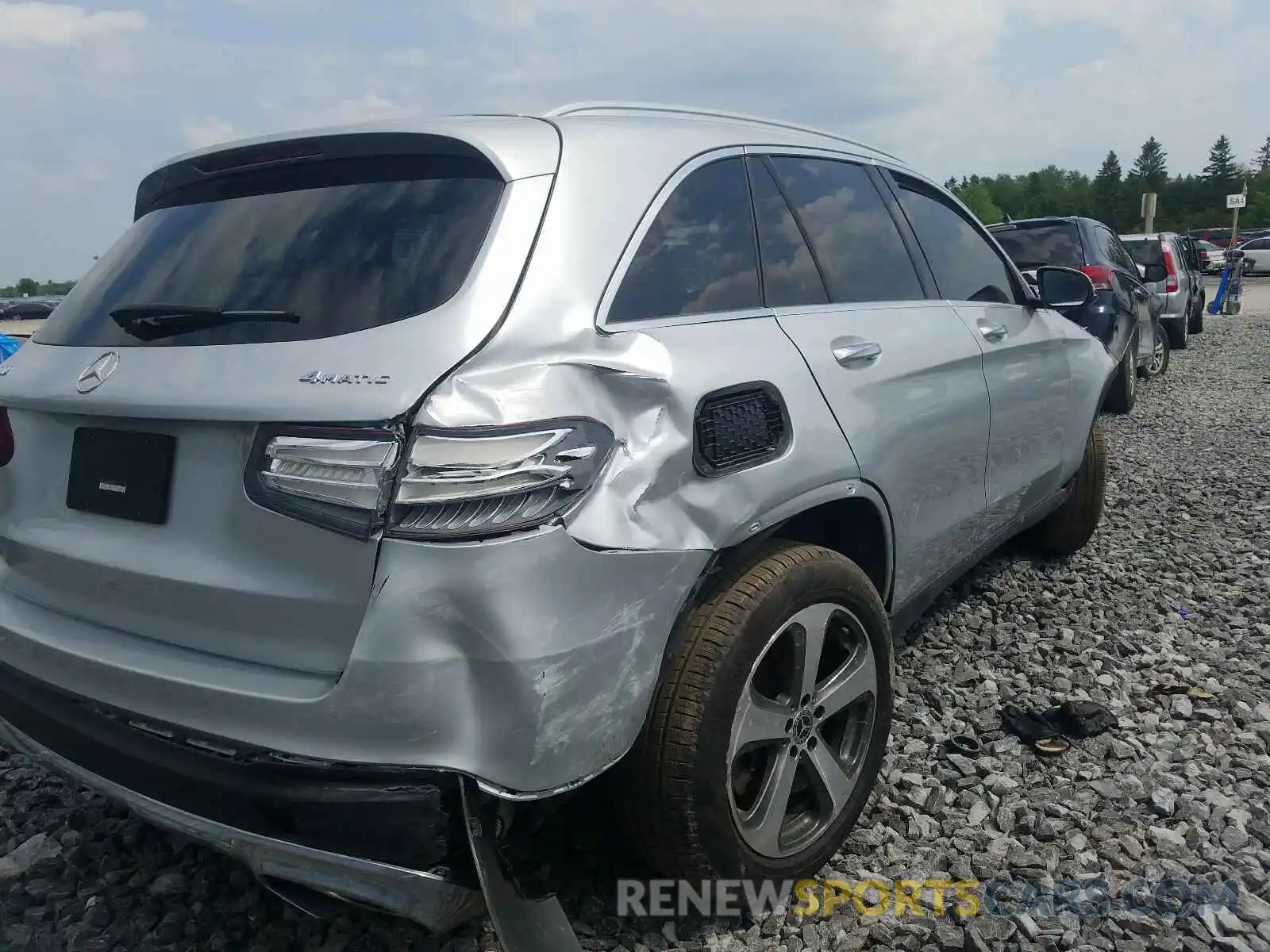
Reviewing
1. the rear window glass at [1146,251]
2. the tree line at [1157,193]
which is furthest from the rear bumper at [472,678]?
the tree line at [1157,193]

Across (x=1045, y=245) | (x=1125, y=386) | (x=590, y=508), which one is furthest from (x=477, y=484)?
(x=1125, y=386)

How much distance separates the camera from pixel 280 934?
7.37 ft

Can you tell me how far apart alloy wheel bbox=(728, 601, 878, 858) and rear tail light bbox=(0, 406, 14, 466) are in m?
1.69

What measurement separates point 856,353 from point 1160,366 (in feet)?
33.9

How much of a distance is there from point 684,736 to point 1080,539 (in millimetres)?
3291

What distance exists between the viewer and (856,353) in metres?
2.44

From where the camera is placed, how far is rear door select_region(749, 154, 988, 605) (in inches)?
94.3

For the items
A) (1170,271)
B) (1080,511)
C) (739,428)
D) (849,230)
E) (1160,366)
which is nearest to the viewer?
(739,428)

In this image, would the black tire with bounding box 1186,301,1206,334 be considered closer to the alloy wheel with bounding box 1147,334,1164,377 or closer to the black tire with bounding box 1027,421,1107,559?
the alloy wheel with bounding box 1147,334,1164,377

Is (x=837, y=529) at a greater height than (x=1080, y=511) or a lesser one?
greater

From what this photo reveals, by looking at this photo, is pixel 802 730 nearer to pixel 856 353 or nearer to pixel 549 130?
pixel 856 353

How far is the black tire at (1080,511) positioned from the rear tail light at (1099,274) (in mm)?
3902

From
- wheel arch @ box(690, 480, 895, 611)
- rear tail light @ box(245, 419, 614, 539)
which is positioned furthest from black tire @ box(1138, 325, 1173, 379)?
rear tail light @ box(245, 419, 614, 539)

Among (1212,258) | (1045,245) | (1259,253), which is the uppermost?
(1259,253)
